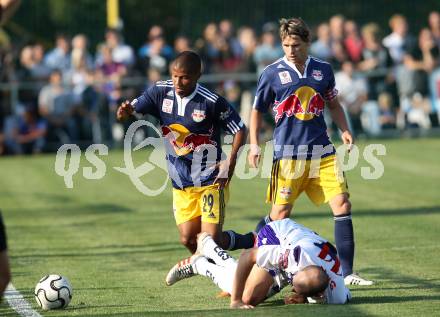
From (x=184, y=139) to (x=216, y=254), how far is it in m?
1.13

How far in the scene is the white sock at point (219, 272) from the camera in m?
8.16

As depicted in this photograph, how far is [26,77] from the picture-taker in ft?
73.2

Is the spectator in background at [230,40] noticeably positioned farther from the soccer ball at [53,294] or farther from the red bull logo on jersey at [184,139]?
the soccer ball at [53,294]

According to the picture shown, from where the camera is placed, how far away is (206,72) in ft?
75.1

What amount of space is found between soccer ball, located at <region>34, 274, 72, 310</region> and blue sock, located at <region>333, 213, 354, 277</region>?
2267 millimetres

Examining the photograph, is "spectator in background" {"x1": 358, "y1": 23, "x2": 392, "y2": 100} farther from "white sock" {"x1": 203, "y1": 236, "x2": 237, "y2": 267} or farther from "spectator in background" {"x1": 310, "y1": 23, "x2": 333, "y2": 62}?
"white sock" {"x1": 203, "y1": 236, "x2": 237, "y2": 267}

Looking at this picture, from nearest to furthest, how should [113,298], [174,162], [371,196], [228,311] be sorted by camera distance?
[228,311], [113,298], [174,162], [371,196]

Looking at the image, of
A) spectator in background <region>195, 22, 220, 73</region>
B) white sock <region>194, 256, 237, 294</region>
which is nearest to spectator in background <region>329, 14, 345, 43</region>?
spectator in background <region>195, 22, 220, 73</region>

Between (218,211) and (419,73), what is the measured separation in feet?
47.7

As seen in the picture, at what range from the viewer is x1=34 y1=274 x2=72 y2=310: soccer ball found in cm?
794

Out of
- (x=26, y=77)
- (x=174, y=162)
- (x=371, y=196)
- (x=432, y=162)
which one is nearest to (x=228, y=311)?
(x=174, y=162)

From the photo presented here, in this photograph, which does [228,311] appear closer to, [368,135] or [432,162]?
[432,162]

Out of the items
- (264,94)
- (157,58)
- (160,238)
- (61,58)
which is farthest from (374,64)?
(264,94)

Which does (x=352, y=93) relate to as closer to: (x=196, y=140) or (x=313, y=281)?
(x=196, y=140)
